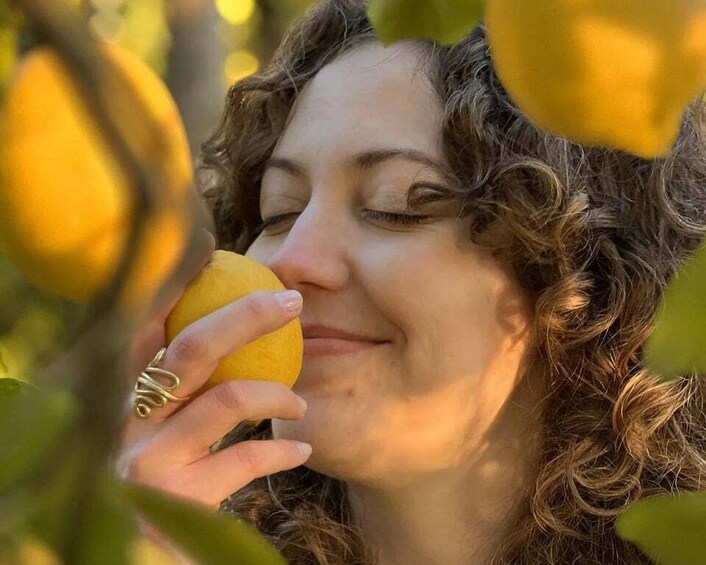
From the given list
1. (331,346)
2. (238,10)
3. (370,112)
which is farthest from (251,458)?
(238,10)

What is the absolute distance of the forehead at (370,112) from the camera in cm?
111

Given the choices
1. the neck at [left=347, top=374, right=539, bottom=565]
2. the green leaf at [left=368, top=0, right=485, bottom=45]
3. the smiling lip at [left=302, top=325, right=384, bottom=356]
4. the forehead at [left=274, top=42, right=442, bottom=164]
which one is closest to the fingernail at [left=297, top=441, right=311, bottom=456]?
the smiling lip at [left=302, top=325, right=384, bottom=356]

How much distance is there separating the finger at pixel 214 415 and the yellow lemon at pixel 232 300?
2cm

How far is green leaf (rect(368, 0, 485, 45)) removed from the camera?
353 millimetres

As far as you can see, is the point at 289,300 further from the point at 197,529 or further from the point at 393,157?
the point at 197,529

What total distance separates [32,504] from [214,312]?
62 cm

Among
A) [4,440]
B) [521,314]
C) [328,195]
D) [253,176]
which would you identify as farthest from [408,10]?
[253,176]

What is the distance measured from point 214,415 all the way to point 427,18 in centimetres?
60

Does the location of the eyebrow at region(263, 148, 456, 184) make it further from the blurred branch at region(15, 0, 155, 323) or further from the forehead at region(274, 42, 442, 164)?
the blurred branch at region(15, 0, 155, 323)

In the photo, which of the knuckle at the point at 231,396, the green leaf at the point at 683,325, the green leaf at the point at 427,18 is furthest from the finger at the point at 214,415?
the green leaf at the point at 683,325

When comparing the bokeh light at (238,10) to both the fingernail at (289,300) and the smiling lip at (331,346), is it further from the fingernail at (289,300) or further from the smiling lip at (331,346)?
the fingernail at (289,300)

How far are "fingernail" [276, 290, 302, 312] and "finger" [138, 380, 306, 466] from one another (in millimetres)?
74

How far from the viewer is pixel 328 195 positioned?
1.08 m

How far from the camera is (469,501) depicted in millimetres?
1214
